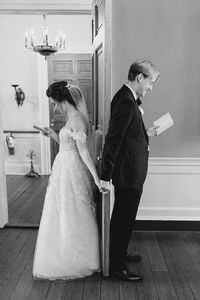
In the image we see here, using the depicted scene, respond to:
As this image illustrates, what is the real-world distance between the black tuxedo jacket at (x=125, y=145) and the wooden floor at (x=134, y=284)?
738 millimetres

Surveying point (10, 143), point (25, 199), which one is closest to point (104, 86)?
point (25, 199)

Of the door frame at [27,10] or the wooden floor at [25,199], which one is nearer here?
the door frame at [27,10]

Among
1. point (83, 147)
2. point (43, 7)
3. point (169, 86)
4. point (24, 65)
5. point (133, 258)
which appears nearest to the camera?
point (83, 147)

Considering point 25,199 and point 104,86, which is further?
point 25,199

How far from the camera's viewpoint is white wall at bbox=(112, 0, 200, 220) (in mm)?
2865

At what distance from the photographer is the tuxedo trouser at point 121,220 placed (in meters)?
2.25

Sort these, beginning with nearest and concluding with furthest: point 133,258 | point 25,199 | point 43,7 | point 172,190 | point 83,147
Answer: point 83,147 → point 133,258 → point 172,190 → point 43,7 → point 25,199

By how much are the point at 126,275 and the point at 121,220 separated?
41 cm

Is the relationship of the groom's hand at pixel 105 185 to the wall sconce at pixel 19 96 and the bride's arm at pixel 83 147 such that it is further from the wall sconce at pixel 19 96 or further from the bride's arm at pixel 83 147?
the wall sconce at pixel 19 96

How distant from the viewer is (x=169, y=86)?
9.77 feet

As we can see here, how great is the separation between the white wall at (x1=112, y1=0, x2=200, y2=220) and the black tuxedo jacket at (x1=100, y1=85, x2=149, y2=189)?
88 centimetres

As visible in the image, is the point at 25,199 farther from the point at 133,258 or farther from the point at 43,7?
the point at 43,7

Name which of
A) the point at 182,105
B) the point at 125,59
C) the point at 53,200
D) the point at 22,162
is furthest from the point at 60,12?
the point at 22,162

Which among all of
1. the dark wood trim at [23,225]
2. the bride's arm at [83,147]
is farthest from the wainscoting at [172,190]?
the dark wood trim at [23,225]
